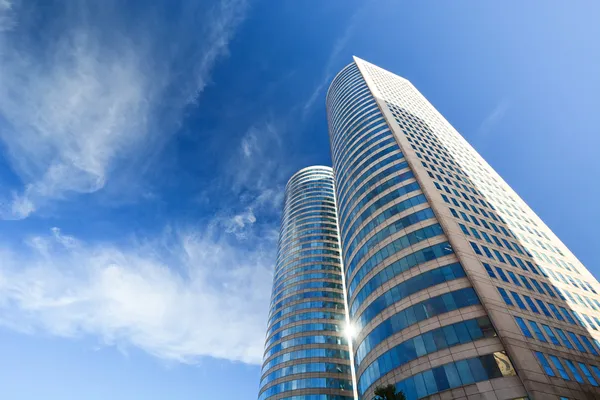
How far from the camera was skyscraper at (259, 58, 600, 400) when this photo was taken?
32.4 metres

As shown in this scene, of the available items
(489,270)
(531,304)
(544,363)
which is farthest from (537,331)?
(489,270)

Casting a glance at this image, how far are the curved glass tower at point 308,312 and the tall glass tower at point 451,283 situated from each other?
23984 millimetres

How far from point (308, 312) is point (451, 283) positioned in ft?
155

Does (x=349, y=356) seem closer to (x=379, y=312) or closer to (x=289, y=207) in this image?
(x=379, y=312)

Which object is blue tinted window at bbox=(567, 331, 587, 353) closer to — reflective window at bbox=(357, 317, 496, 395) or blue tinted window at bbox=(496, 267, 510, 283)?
blue tinted window at bbox=(496, 267, 510, 283)

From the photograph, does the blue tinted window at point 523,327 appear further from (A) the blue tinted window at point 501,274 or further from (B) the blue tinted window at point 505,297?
(A) the blue tinted window at point 501,274

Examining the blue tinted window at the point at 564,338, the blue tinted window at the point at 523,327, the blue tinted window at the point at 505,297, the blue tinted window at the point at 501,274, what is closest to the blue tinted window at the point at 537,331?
the blue tinted window at the point at 523,327

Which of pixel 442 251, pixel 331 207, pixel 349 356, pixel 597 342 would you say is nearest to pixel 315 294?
pixel 349 356

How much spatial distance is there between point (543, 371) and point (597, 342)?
58.8ft

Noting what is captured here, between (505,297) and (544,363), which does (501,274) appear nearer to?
(505,297)

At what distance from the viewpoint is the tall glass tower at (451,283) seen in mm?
31609

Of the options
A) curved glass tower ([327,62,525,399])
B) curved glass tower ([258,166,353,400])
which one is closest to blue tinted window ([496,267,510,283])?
curved glass tower ([327,62,525,399])

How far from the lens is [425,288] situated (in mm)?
39344

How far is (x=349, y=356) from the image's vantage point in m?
72.0
